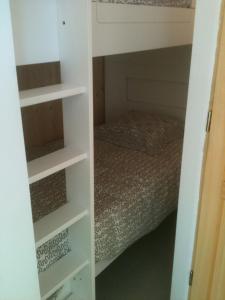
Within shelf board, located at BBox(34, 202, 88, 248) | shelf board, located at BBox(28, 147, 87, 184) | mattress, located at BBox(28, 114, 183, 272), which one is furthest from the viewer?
mattress, located at BBox(28, 114, 183, 272)

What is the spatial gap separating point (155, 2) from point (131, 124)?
1319 millimetres

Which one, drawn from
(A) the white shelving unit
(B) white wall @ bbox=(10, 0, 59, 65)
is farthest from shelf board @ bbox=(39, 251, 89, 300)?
(B) white wall @ bbox=(10, 0, 59, 65)

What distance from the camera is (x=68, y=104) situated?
1294 millimetres

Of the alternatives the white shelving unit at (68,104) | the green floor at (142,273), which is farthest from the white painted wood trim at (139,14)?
the green floor at (142,273)

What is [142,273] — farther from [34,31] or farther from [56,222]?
[34,31]

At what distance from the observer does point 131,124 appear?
112 inches

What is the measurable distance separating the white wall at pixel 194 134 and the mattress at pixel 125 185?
1.46 feet

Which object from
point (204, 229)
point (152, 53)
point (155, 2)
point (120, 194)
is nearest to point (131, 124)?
point (152, 53)

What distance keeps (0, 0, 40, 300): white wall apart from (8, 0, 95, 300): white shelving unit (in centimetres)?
20

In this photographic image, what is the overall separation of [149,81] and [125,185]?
1500 mm

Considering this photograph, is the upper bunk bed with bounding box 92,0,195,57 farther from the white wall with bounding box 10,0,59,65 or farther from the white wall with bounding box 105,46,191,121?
the white wall with bounding box 105,46,191,121

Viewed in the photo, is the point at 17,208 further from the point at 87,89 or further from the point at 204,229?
the point at 204,229

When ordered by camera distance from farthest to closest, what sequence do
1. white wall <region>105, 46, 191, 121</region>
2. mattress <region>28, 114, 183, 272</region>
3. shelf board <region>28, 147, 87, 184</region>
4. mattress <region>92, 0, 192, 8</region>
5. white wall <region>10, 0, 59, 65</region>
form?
white wall <region>105, 46, 191, 121</region> < mattress <region>28, 114, 183, 272</region> < mattress <region>92, 0, 192, 8</region> < shelf board <region>28, 147, 87, 184</region> < white wall <region>10, 0, 59, 65</region>

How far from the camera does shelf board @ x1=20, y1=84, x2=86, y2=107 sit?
1.01 m
